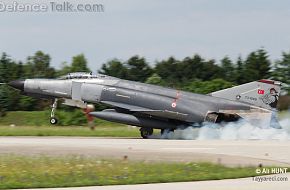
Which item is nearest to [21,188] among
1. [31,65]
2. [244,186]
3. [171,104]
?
[244,186]

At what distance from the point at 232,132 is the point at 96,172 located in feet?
49.9

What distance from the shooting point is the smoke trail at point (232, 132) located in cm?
2852

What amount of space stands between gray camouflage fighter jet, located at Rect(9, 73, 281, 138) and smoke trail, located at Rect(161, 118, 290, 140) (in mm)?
326

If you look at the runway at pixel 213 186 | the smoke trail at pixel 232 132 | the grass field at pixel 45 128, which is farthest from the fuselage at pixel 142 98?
the runway at pixel 213 186

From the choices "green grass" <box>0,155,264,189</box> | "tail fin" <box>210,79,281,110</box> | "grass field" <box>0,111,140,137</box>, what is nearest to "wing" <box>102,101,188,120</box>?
"grass field" <box>0,111,140,137</box>

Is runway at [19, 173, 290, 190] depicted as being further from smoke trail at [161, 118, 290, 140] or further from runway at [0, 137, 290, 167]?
smoke trail at [161, 118, 290, 140]

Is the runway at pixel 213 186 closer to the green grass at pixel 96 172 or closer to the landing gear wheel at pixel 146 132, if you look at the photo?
the green grass at pixel 96 172

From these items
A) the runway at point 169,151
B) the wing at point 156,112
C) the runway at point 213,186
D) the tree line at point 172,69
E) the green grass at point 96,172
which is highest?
the tree line at point 172,69

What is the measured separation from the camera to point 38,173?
14.7m

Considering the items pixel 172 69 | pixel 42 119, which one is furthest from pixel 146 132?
pixel 172 69

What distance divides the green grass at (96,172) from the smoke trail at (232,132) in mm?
12481

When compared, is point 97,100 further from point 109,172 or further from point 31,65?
point 31,65

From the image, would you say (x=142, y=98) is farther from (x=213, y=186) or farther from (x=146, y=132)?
(x=213, y=186)

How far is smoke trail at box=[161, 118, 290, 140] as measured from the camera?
28.5m
